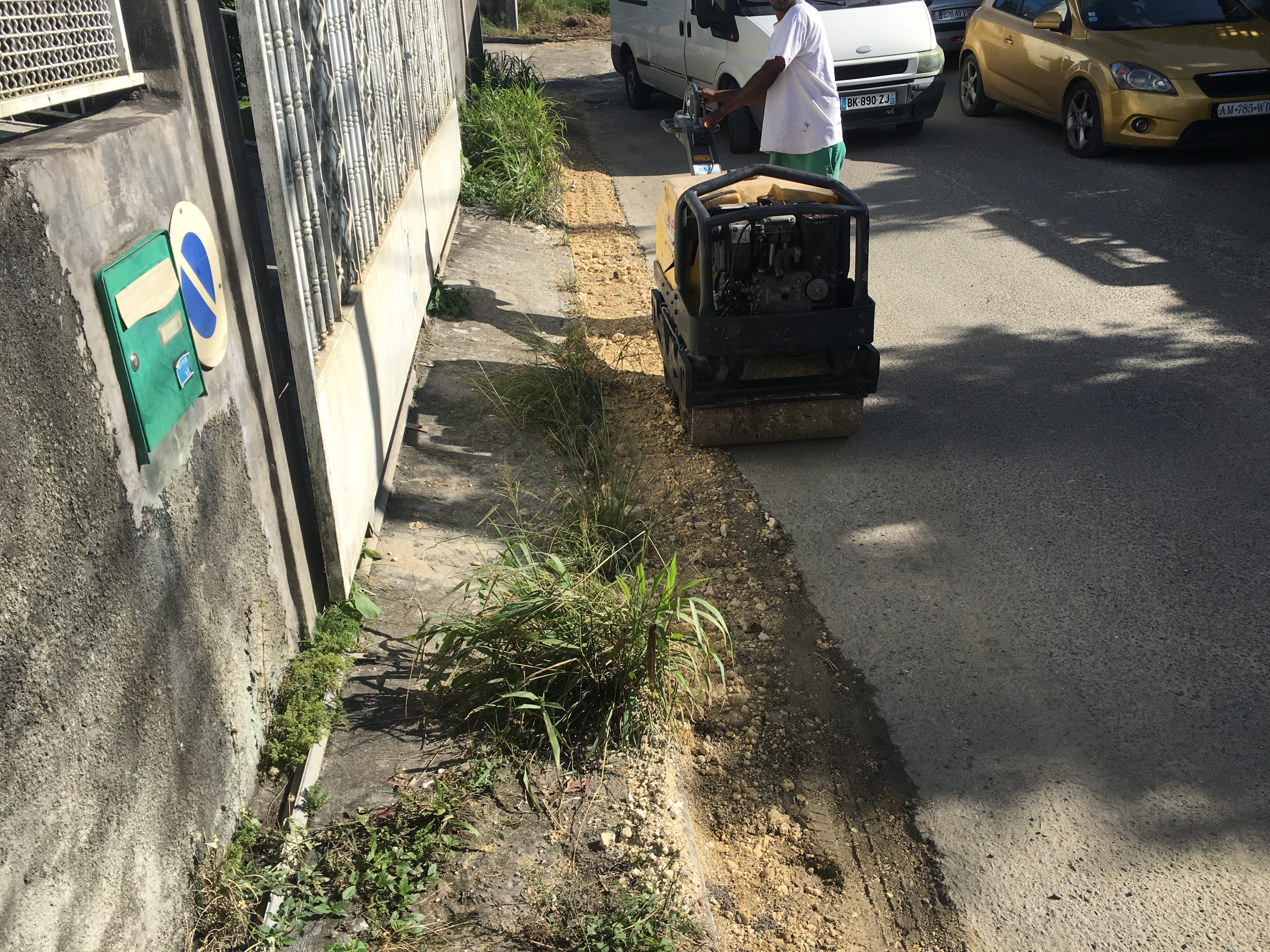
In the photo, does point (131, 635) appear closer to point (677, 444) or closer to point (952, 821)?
point (952, 821)

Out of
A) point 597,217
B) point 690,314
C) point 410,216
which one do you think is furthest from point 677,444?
point 597,217

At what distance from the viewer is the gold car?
985cm

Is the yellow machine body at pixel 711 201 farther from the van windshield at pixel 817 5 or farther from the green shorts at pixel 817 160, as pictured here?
the van windshield at pixel 817 5

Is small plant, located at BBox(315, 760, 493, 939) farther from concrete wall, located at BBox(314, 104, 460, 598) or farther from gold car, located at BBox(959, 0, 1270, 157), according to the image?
gold car, located at BBox(959, 0, 1270, 157)

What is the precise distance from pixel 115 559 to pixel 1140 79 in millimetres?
10779

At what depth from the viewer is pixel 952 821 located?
3.24m

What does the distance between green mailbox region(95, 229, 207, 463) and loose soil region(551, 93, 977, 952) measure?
2.00m

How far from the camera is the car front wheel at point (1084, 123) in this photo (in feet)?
34.8

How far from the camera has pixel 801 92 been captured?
6.33 m

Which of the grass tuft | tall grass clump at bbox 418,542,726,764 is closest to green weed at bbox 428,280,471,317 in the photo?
the grass tuft

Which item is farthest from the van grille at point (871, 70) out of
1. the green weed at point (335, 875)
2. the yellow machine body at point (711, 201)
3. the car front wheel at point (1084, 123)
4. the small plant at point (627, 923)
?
Result: the small plant at point (627, 923)

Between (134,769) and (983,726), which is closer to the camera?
(134,769)

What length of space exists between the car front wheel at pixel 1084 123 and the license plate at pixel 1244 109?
3.56 feet

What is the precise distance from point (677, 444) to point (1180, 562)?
2.59 meters
